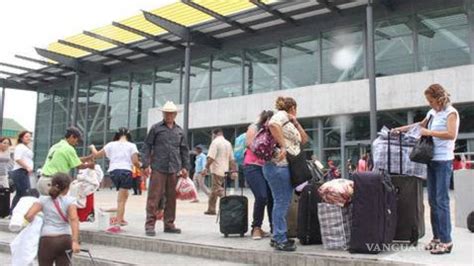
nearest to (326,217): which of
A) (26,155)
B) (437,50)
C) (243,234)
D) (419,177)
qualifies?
(419,177)

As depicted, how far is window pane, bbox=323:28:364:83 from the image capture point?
1903 cm

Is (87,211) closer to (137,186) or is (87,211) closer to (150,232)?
(150,232)

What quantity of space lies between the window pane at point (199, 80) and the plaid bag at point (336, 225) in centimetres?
1881

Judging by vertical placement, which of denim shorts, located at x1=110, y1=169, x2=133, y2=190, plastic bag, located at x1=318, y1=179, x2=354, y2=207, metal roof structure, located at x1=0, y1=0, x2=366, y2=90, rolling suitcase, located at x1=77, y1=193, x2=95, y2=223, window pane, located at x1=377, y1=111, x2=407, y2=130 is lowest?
rolling suitcase, located at x1=77, y1=193, x2=95, y2=223

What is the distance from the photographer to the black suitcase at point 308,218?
5547mm

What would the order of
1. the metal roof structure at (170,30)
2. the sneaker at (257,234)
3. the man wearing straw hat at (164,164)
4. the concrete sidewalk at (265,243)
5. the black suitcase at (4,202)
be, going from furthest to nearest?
the metal roof structure at (170,30), the black suitcase at (4,202), the man wearing straw hat at (164,164), the sneaker at (257,234), the concrete sidewalk at (265,243)

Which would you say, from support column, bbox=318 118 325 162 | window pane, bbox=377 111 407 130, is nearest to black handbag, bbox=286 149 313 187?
window pane, bbox=377 111 407 130

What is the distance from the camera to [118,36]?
2392cm

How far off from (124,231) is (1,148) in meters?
4.05

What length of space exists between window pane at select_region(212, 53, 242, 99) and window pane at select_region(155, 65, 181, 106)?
2552 millimetres

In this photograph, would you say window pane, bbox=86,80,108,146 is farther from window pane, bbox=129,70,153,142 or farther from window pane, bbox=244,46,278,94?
window pane, bbox=244,46,278,94

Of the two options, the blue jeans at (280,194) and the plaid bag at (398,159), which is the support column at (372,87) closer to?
the plaid bag at (398,159)

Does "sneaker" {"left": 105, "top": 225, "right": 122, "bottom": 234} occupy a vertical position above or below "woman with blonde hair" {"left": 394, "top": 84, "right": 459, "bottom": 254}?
below

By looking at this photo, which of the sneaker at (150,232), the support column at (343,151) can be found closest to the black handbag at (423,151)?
the sneaker at (150,232)
